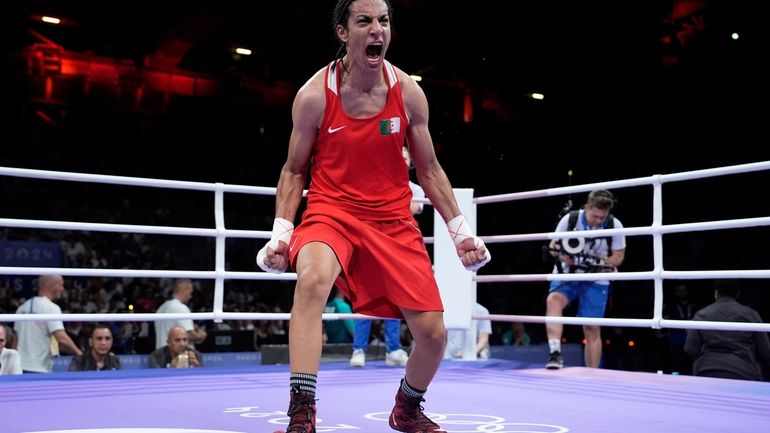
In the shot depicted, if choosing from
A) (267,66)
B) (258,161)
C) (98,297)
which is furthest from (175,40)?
(98,297)

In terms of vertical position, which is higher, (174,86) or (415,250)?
(174,86)

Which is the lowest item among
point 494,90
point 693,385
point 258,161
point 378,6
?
point 693,385

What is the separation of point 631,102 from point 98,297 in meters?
8.25

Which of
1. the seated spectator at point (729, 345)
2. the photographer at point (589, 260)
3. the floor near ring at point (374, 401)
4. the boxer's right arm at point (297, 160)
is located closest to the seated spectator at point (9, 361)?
the floor near ring at point (374, 401)

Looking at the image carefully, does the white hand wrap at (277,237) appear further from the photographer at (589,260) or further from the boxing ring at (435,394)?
the photographer at (589,260)

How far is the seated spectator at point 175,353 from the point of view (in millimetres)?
5672

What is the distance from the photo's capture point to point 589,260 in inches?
184

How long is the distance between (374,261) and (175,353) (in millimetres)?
3919

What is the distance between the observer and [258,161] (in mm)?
15312

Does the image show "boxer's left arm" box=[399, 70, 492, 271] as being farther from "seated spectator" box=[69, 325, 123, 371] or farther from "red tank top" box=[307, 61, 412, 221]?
"seated spectator" box=[69, 325, 123, 371]

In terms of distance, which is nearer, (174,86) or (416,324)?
(416,324)

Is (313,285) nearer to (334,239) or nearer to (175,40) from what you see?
(334,239)

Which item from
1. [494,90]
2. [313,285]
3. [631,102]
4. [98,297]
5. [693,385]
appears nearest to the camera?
[313,285]

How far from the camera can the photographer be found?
4576mm
